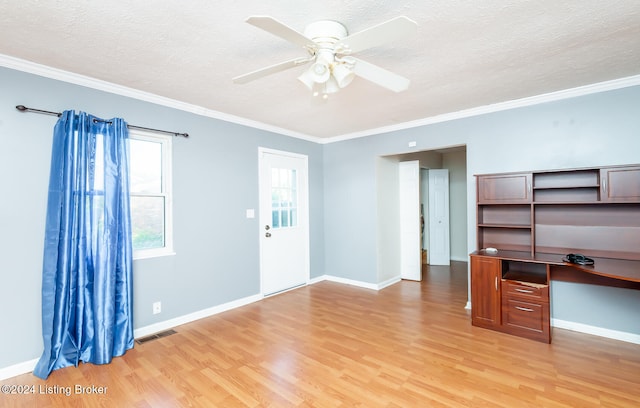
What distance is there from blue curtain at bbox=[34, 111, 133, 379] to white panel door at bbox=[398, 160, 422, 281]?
163 inches

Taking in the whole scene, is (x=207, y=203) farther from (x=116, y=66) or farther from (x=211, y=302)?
(x=116, y=66)

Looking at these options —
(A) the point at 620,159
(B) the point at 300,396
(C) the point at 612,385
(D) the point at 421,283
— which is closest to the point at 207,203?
(B) the point at 300,396

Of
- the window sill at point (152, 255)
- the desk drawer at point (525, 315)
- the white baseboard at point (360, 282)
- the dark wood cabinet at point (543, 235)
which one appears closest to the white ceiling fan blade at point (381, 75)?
the dark wood cabinet at point (543, 235)

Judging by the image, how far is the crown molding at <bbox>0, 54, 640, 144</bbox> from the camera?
8.27 ft

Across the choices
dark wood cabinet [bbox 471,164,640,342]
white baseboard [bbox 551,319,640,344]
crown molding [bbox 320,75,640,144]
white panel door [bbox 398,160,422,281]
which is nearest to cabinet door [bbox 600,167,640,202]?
dark wood cabinet [bbox 471,164,640,342]

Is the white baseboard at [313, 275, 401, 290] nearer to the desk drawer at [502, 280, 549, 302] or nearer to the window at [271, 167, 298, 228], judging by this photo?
the window at [271, 167, 298, 228]

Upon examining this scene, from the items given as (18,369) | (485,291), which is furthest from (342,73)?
(18,369)

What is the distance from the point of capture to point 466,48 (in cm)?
226

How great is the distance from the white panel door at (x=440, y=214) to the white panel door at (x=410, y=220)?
1486 millimetres

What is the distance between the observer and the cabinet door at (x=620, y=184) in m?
2.74

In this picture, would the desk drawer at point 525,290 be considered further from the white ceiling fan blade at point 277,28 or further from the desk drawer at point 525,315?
the white ceiling fan blade at point 277,28

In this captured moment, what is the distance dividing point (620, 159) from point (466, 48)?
2085mm

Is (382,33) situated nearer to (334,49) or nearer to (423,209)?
(334,49)

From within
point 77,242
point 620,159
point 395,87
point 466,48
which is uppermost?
point 466,48
